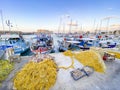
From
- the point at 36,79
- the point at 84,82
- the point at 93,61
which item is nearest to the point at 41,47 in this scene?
the point at 93,61

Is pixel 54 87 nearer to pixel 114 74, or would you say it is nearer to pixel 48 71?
pixel 48 71

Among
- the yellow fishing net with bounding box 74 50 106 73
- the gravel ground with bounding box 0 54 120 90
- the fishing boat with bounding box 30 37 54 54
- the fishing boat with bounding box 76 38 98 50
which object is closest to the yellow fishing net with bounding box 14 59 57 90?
the gravel ground with bounding box 0 54 120 90

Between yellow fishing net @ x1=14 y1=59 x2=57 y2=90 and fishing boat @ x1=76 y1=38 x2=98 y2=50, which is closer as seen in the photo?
yellow fishing net @ x1=14 y1=59 x2=57 y2=90

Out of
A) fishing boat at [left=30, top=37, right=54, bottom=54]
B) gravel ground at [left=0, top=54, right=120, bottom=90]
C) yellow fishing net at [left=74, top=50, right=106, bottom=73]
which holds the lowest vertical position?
fishing boat at [left=30, top=37, right=54, bottom=54]

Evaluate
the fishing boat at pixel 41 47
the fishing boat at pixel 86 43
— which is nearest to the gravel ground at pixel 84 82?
the fishing boat at pixel 41 47

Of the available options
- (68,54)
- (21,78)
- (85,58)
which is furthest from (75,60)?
(21,78)

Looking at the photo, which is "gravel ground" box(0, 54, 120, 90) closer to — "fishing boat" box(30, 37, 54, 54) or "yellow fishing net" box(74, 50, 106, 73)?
"yellow fishing net" box(74, 50, 106, 73)

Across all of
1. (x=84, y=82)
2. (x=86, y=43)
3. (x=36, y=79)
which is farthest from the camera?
(x=86, y=43)

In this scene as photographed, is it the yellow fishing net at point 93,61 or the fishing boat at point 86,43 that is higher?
the yellow fishing net at point 93,61

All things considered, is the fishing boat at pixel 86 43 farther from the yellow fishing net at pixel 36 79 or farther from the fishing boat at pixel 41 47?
the yellow fishing net at pixel 36 79

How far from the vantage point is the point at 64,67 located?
7.29 m

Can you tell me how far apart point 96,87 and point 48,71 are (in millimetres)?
2517

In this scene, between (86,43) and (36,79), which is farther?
(86,43)

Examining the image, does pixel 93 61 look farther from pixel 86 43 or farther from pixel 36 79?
pixel 86 43
